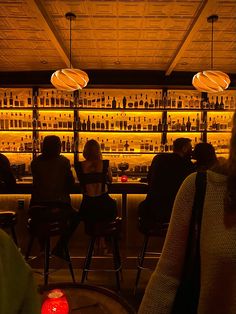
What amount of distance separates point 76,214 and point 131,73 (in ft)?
12.0

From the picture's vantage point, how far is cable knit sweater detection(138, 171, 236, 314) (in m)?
1.06

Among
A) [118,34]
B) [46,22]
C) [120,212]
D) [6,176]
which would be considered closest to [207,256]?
[6,176]

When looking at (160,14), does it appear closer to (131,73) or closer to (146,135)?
(131,73)

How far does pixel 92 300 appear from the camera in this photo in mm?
1655

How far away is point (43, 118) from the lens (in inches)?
272

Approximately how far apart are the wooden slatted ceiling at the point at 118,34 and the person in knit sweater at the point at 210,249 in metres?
2.82

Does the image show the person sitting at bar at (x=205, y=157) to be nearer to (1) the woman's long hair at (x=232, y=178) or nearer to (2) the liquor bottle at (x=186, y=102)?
(1) the woman's long hair at (x=232, y=178)

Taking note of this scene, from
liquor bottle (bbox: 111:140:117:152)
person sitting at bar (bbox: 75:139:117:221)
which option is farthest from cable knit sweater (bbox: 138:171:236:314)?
liquor bottle (bbox: 111:140:117:152)

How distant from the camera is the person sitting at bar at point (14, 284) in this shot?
2.36 feet

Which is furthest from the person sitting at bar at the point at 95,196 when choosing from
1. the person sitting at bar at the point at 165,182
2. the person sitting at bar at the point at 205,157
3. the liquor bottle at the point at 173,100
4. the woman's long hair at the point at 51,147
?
the liquor bottle at the point at 173,100

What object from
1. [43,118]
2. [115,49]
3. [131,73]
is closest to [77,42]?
[115,49]

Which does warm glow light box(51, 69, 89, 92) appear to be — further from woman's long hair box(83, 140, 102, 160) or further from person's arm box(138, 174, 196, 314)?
person's arm box(138, 174, 196, 314)

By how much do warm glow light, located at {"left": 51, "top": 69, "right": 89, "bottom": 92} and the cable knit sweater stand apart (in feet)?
11.5

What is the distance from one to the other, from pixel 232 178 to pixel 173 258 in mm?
345
